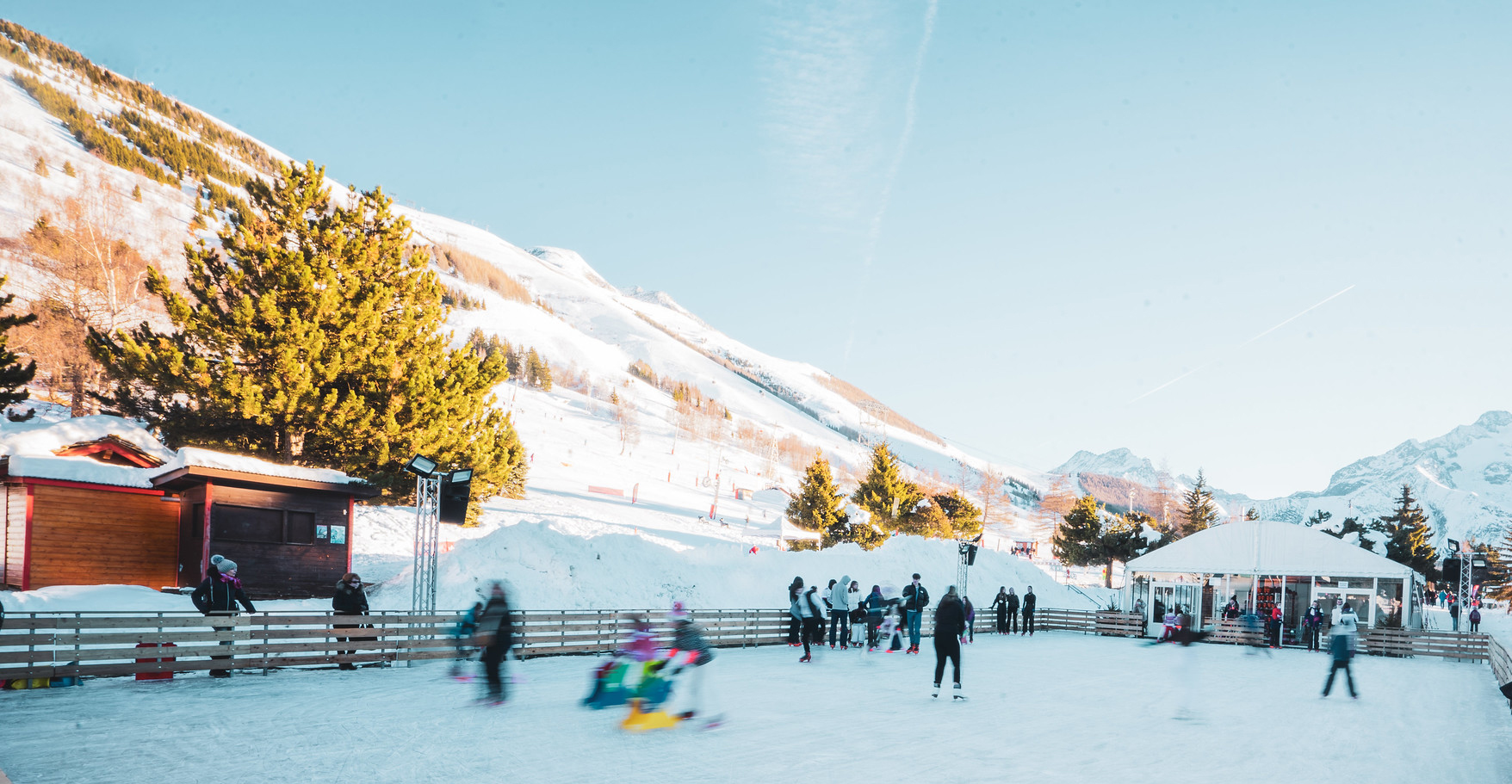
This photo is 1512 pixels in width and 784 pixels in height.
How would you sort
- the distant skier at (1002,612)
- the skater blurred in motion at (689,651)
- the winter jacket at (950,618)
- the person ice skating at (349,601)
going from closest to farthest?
the skater blurred in motion at (689,651)
the winter jacket at (950,618)
the person ice skating at (349,601)
the distant skier at (1002,612)

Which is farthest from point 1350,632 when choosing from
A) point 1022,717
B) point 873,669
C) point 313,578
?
point 313,578

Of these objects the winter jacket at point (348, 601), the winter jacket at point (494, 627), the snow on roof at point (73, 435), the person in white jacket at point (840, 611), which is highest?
the snow on roof at point (73, 435)

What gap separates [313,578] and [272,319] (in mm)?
7036

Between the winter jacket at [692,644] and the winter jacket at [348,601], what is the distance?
6.52 metres

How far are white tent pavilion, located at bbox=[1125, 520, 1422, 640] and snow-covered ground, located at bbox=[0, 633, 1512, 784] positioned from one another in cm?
1788

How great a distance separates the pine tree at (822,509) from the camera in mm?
48469

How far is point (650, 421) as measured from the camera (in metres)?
130

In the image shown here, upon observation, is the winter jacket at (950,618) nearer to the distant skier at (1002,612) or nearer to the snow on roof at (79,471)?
the distant skier at (1002,612)

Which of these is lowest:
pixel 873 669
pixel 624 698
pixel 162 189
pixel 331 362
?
pixel 873 669

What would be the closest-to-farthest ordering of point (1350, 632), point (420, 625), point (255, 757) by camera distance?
point (255, 757)
point (1350, 632)
point (420, 625)

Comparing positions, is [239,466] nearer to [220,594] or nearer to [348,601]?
[348,601]

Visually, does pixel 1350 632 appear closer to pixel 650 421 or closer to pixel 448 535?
pixel 448 535

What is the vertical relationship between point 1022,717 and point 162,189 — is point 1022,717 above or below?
below

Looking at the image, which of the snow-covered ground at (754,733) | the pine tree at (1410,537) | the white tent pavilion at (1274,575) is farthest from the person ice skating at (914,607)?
the pine tree at (1410,537)
